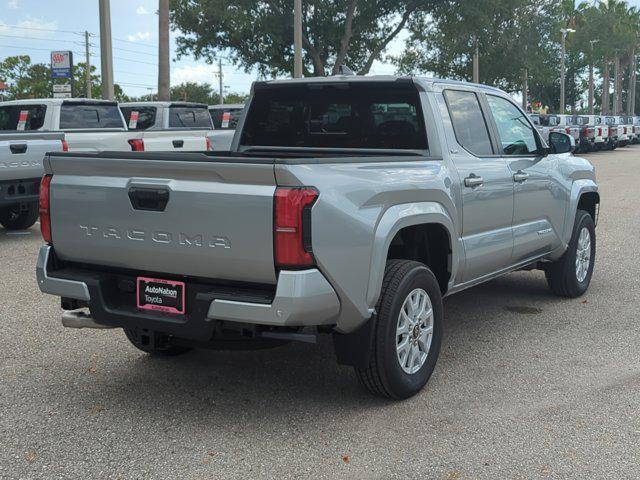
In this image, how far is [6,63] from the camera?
212 ft

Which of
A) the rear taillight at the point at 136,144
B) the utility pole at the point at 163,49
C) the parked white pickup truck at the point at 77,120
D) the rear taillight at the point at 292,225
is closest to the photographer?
the rear taillight at the point at 292,225

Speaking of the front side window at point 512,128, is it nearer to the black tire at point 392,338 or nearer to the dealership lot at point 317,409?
the dealership lot at point 317,409

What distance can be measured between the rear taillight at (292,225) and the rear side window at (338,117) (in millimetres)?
1692

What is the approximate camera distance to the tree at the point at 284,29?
30625mm

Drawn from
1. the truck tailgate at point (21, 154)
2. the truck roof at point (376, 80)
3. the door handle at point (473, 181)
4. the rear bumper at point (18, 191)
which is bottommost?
the rear bumper at point (18, 191)

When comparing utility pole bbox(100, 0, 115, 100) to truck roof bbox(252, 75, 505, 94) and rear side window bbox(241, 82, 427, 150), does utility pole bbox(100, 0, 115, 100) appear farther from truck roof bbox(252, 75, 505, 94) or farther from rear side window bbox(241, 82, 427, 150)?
truck roof bbox(252, 75, 505, 94)

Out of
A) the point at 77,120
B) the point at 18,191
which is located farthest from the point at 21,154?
the point at 77,120

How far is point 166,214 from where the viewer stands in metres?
3.97

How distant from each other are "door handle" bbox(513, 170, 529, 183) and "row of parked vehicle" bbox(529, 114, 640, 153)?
24919 mm

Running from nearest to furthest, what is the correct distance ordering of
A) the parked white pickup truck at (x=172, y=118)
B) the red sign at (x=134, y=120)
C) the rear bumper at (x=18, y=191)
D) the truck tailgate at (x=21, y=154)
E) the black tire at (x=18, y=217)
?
the truck tailgate at (x=21, y=154) → the rear bumper at (x=18, y=191) → the black tire at (x=18, y=217) → the parked white pickup truck at (x=172, y=118) → the red sign at (x=134, y=120)

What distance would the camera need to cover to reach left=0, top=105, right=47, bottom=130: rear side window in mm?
12695

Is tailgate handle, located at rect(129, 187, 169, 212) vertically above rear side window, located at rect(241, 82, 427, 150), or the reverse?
rear side window, located at rect(241, 82, 427, 150)

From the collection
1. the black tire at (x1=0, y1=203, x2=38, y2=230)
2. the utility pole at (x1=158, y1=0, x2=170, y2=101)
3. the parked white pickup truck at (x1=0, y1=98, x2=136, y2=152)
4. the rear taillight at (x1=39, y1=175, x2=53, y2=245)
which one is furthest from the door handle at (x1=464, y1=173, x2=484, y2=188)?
the utility pole at (x1=158, y1=0, x2=170, y2=101)

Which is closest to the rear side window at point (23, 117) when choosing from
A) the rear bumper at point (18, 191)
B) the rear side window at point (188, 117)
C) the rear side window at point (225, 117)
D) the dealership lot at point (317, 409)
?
the rear bumper at point (18, 191)
